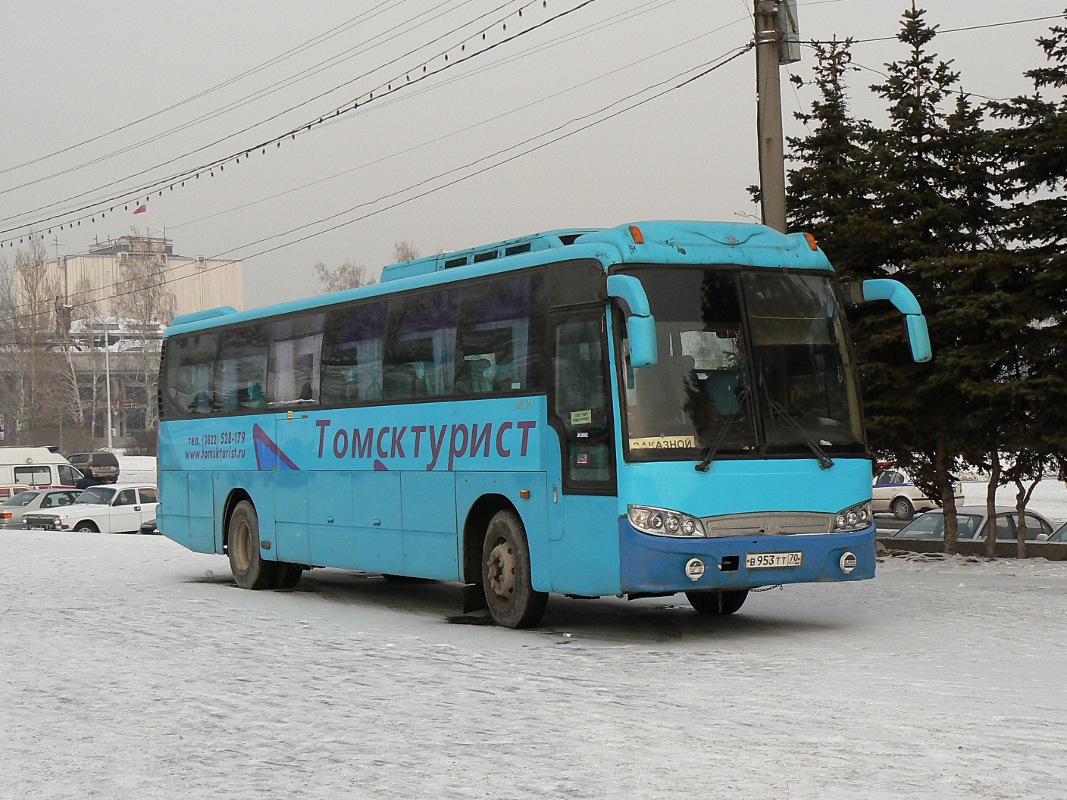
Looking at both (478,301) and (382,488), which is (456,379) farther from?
(382,488)

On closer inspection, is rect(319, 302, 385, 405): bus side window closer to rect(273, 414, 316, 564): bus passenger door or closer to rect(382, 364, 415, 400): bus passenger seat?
rect(382, 364, 415, 400): bus passenger seat

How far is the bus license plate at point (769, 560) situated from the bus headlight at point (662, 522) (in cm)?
54

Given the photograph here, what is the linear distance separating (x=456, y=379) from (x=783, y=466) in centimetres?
346

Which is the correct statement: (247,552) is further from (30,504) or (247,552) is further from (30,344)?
(30,344)

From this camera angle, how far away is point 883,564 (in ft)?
64.1

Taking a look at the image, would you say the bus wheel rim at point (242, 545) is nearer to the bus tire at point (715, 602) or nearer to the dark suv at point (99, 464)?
the bus tire at point (715, 602)

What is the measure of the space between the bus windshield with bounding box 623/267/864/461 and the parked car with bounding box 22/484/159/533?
28861 mm

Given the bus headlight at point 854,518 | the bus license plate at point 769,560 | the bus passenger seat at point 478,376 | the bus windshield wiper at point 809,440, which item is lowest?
the bus license plate at point 769,560

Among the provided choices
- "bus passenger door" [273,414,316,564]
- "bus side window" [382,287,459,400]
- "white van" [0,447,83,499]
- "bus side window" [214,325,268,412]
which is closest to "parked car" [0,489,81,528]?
"white van" [0,447,83,499]

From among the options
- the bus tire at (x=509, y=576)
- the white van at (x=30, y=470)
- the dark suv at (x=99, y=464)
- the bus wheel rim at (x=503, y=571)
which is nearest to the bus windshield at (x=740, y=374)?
the bus tire at (x=509, y=576)

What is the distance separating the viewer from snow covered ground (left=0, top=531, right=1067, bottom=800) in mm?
6949

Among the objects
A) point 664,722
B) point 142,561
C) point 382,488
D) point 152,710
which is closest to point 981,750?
point 664,722

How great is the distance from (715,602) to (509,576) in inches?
83.9

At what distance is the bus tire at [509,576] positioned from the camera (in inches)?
519
